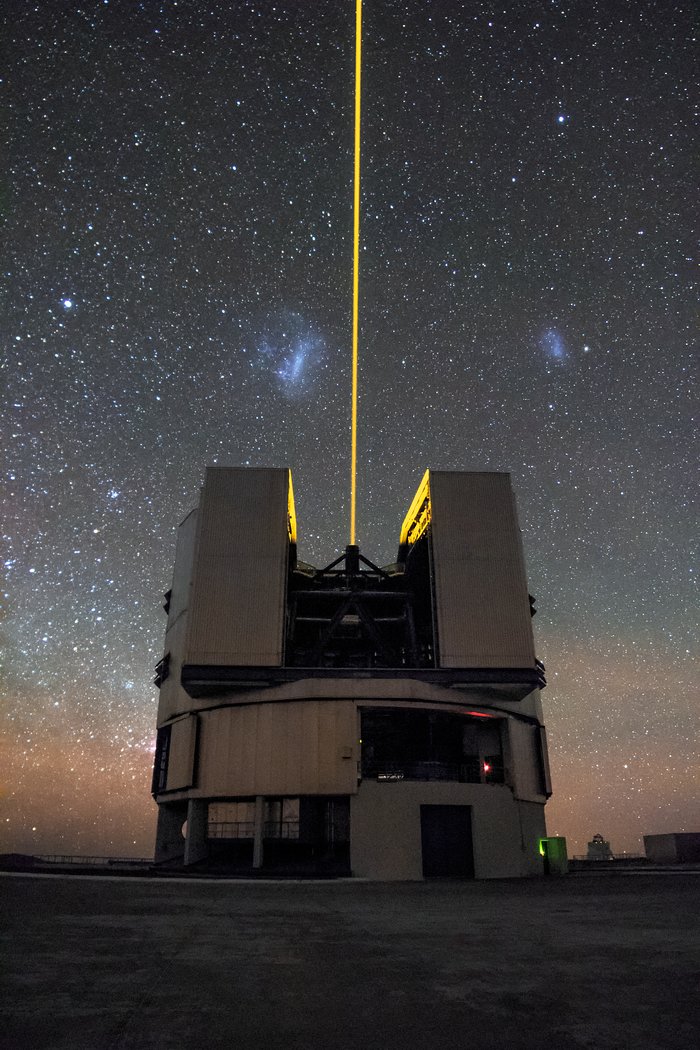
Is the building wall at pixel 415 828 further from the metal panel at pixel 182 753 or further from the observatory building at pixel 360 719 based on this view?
the metal panel at pixel 182 753

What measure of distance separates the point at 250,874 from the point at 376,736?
11.9 m

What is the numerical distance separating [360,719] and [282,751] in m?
4.31

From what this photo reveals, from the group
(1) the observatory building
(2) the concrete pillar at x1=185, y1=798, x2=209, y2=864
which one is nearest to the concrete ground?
(1) the observatory building

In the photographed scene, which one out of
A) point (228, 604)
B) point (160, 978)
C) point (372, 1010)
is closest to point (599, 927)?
point (372, 1010)

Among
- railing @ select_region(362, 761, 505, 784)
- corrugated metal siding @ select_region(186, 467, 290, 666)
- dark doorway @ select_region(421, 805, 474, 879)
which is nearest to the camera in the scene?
dark doorway @ select_region(421, 805, 474, 879)

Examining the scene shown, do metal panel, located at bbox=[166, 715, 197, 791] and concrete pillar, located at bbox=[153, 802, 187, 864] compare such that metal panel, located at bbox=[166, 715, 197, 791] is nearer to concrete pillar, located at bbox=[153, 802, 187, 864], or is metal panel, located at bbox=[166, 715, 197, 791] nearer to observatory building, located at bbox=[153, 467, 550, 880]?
observatory building, located at bbox=[153, 467, 550, 880]

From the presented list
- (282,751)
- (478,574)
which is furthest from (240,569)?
(478,574)

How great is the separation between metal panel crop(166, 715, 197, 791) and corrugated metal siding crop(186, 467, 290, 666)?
4.95m

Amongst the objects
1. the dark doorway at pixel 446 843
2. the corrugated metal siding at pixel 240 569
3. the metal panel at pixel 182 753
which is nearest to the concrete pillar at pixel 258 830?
the metal panel at pixel 182 753

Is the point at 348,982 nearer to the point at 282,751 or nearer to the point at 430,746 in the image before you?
the point at 282,751

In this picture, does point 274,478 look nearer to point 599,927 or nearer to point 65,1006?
point 599,927

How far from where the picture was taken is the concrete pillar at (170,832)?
4231 centimetres

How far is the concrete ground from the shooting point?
4742 millimetres

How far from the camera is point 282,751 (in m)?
33.0
